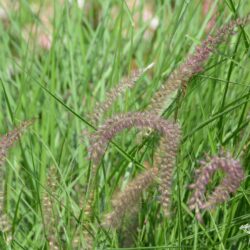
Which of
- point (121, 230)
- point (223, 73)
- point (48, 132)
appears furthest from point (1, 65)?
point (121, 230)

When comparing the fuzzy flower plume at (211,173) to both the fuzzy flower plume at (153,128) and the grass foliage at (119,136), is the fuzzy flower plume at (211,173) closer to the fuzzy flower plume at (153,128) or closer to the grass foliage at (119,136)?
the fuzzy flower plume at (153,128)

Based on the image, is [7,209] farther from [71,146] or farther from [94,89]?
[94,89]

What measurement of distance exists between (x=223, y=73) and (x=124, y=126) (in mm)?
1086

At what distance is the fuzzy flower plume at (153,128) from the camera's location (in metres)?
1.29

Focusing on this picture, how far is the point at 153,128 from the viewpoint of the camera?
1.32 metres

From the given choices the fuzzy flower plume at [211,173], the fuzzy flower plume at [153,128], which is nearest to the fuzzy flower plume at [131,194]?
the fuzzy flower plume at [153,128]

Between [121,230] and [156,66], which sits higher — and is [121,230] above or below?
below

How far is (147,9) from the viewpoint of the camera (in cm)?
388

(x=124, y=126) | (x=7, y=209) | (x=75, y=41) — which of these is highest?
(x=124, y=126)

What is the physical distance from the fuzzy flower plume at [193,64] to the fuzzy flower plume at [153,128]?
157 millimetres

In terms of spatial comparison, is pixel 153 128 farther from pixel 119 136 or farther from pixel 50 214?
pixel 119 136

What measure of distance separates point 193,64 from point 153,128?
185mm

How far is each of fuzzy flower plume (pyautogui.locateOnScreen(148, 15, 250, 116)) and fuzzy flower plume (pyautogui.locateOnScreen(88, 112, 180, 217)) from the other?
0.16 meters

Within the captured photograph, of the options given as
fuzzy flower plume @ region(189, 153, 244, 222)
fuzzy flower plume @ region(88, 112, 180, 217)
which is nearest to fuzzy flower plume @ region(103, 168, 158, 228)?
fuzzy flower plume @ region(88, 112, 180, 217)
